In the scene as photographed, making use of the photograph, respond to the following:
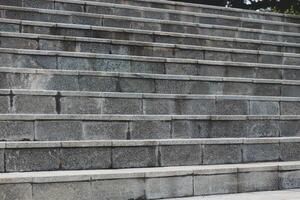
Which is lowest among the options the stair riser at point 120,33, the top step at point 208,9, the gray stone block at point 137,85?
the gray stone block at point 137,85

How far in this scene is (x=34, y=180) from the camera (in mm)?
4648

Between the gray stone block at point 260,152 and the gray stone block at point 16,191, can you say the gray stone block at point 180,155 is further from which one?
the gray stone block at point 16,191

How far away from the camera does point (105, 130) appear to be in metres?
5.82

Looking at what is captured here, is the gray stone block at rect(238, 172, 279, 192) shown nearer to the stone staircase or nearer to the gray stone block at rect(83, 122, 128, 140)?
the stone staircase

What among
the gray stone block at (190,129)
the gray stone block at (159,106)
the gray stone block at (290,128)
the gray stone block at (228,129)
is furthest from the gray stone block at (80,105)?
the gray stone block at (290,128)

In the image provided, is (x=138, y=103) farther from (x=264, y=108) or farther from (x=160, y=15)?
(x=160, y=15)

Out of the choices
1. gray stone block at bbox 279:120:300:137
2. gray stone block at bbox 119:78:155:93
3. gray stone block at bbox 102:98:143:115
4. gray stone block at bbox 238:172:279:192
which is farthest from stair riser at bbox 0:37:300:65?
gray stone block at bbox 238:172:279:192

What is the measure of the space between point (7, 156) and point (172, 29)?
5.57 m

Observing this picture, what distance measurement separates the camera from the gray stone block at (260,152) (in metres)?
6.21

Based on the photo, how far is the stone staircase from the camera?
16.8 feet

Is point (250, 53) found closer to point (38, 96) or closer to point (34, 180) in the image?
point (38, 96)

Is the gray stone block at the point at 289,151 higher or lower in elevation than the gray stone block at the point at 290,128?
lower

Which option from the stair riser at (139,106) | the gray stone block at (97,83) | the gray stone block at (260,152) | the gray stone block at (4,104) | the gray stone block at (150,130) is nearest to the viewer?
the gray stone block at (4,104)

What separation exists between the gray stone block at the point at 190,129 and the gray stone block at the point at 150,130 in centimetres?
10
